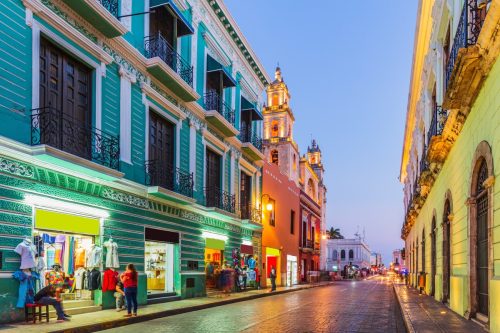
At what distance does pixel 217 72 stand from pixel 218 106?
4.99ft

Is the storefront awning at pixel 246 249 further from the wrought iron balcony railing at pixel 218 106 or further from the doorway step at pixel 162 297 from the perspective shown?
the doorway step at pixel 162 297

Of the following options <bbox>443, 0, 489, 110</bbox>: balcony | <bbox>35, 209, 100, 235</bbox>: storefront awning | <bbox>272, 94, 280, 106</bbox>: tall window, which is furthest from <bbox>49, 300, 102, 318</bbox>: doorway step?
<bbox>272, 94, 280, 106</bbox>: tall window

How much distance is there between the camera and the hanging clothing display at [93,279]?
13.5 m

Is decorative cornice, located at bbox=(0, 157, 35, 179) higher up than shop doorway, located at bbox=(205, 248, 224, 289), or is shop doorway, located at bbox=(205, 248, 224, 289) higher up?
decorative cornice, located at bbox=(0, 157, 35, 179)

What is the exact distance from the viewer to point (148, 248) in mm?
17531

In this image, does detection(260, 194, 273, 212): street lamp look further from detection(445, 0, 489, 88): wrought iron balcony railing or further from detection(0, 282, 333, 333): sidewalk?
detection(445, 0, 489, 88): wrought iron balcony railing

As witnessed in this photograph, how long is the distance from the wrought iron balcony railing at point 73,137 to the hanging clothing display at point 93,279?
2849mm

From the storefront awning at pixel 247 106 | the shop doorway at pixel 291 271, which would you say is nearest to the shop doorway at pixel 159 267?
the storefront awning at pixel 247 106

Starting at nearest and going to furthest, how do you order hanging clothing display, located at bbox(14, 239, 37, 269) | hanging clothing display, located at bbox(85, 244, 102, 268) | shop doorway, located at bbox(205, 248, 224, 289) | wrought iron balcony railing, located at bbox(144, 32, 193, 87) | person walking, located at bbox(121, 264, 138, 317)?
hanging clothing display, located at bbox(14, 239, 37, 269)
person walking, located at bbox(121, 264, 138, 317)
hanging clothing display, located at bbox(85, 244, 102, 268)
wrought iron balcony railing, located at bbox(144, 32, 193, 87)
shop doorway, located at bbox(205, 248, 224, 289)

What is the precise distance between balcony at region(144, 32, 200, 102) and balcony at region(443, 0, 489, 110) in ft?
29.9

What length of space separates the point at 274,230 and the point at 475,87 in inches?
930

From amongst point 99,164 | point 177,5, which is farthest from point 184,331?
point 177,5

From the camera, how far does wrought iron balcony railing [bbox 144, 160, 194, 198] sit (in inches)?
657

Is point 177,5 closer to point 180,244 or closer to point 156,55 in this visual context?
point 156,55
